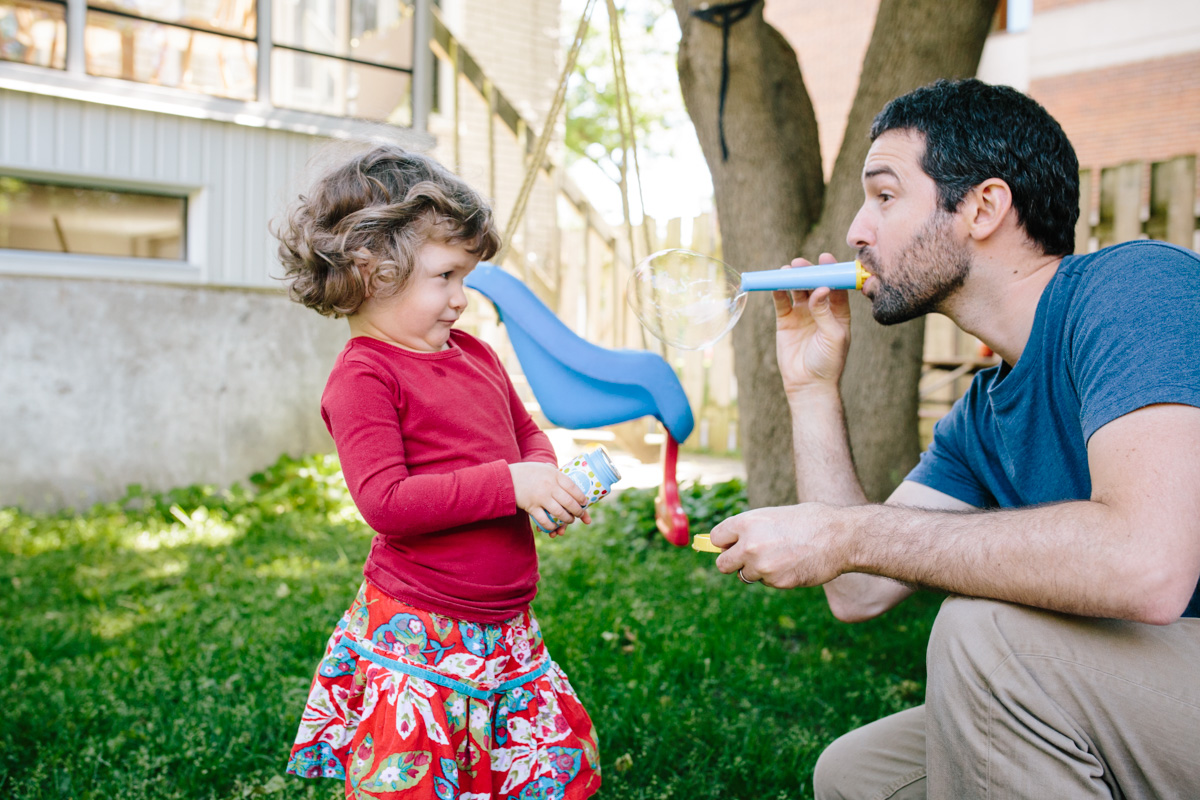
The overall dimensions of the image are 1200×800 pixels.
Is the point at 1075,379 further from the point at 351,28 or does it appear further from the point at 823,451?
Answer: the point at 351,28

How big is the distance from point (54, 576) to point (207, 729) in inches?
84.8

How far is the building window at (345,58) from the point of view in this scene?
271 inches

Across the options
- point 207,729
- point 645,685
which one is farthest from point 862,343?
point 207,729

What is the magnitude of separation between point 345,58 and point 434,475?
596 centimetres

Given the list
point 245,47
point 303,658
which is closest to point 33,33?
point 245,47

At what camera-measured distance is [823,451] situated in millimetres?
2104

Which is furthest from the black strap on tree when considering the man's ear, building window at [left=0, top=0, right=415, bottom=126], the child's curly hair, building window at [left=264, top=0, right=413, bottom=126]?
building window at [left=264, top=0, right=413, bottom=126]

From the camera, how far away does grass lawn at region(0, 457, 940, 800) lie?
7.82 feet

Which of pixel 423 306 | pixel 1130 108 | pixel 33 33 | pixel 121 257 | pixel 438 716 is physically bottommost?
pixel 438 716

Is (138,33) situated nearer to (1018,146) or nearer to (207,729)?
(207,729)

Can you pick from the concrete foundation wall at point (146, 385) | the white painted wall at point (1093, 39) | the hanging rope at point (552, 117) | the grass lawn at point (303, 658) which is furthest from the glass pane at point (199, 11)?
the white painted wall at point (1093, 39)

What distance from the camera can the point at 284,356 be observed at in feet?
20.9

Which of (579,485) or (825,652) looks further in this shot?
(825,652)

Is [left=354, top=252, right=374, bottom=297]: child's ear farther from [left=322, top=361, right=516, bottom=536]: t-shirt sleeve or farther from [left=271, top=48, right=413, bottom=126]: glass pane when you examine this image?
[left=271, top=48, right=413, bottom=126]: glass pane
